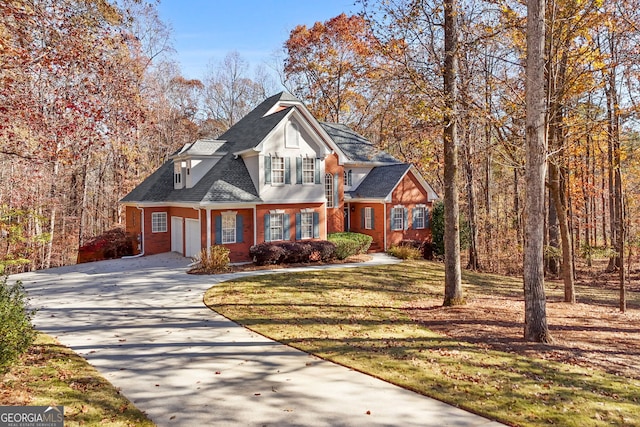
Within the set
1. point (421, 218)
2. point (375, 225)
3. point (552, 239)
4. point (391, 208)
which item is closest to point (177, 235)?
point (375, 225)

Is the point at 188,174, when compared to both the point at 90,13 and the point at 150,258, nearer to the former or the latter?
the point at 150,258

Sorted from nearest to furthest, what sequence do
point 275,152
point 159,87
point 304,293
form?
point 304,293, point 275,152, point 159,87

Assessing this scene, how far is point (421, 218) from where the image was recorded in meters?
26.8

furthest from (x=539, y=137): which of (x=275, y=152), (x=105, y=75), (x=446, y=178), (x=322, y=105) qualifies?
(x=322, y=105)

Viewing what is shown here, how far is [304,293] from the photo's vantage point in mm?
14562

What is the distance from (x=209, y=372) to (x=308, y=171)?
15.6m

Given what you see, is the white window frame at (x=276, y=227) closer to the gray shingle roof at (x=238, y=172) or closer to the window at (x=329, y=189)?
the gray shingle roof at (x=238, y=172)

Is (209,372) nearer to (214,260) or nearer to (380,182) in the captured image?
(214,260)

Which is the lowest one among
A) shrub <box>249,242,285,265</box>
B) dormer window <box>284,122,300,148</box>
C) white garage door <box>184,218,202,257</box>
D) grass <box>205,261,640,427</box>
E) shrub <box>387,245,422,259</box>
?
grass <box>205,261,640,427</box>

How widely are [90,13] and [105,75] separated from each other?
1299mm

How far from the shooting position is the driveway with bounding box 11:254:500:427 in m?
6.22

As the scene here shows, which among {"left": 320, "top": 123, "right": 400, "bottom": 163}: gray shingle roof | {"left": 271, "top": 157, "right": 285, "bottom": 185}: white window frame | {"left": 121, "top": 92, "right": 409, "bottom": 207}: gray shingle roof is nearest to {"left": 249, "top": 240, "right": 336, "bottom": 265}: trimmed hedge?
{"left": 121, "top": 92, "right": 409, "bottom": 207}: gray shingle roof

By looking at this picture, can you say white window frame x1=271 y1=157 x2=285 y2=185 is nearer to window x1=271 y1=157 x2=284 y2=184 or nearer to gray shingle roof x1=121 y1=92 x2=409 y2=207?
window x1=271 y1=157 x2=284 y2=184

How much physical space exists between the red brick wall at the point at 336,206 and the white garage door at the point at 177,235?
323 inches
